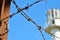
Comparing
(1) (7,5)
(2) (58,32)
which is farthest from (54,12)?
(1) (7,5)

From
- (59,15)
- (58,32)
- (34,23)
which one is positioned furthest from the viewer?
(59,15)

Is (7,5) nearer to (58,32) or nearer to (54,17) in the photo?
(58,32)

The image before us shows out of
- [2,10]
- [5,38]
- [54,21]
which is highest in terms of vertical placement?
[2,10]

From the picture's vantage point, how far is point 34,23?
3.29m

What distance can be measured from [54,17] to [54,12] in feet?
4.84

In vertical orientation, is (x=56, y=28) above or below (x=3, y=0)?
below

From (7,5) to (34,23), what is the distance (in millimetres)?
826

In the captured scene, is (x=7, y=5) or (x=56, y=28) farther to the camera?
(x=56, y=28)

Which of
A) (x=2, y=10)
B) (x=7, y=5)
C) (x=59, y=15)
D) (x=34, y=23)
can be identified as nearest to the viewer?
(x=34, y=23)

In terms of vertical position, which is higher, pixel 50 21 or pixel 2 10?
pixel 2 10

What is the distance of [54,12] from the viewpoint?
141ft

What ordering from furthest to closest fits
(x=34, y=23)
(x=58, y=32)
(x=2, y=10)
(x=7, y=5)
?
(x=58, y=32)
(x=7, y=5)
(x=2, y=10)
(x=34, y=23)

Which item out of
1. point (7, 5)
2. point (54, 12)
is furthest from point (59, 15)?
A: point (7, 5)

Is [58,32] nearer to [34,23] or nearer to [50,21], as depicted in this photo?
[50,21]
